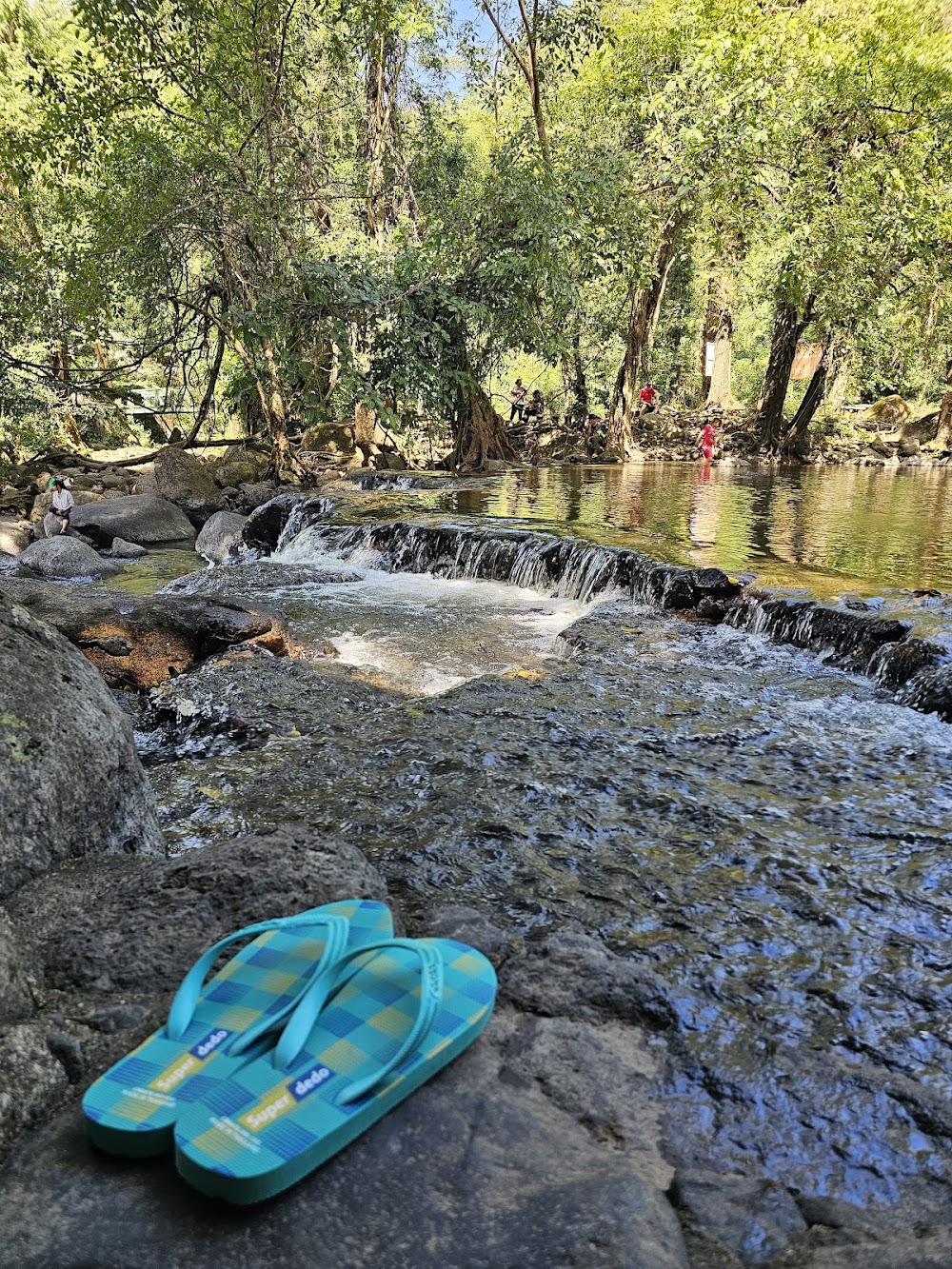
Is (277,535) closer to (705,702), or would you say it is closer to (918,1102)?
(705,702)

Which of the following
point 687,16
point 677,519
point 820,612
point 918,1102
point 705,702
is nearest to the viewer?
point 918,1102

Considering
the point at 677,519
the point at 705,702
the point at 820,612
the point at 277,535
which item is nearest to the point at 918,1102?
the point at 705,702

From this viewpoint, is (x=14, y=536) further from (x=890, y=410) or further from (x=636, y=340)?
(x=890, y=410)

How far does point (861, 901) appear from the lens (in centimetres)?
328

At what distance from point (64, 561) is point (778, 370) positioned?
65.4ft

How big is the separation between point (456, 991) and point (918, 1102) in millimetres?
1289

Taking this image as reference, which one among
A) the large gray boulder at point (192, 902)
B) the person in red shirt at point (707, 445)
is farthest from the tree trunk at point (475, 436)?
the large gray boulder at point (192, 902)

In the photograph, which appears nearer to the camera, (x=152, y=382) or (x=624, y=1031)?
(x=624, y=1031)

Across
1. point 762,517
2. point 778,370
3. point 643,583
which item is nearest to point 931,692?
Result: point 643,583

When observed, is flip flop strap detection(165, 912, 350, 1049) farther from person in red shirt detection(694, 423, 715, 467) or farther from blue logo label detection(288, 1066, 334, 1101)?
person in red shirt detection(694, 423, 715, 467)

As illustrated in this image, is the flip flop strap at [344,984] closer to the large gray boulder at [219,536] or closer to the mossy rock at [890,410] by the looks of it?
the large gray boulder at [219,536]

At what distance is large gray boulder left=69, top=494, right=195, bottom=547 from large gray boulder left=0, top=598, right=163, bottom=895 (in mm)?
12496

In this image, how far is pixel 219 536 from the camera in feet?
48.0

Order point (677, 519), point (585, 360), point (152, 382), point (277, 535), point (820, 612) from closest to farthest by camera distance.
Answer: point (820, 612), point (677, 519), point (277, 535), point (152, 382), point (585, 360)
